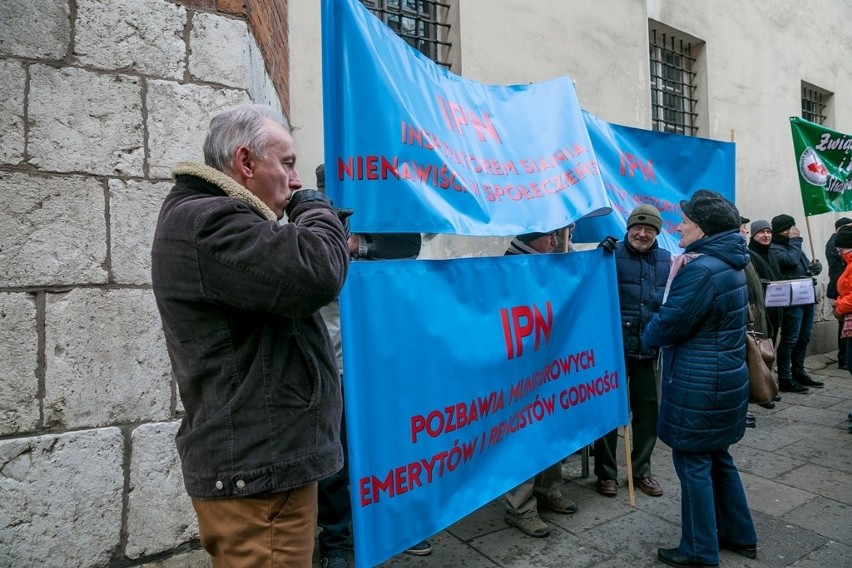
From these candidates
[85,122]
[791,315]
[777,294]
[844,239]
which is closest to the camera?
[85,122]

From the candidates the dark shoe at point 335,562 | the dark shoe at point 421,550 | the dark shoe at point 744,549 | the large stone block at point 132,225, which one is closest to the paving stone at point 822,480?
the dark shoe at point 744,549

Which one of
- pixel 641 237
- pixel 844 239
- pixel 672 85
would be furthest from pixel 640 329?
pixel 672 85

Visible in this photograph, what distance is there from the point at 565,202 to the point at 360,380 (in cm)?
145

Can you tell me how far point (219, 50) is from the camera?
8.46ft

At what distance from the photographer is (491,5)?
525 centimetres

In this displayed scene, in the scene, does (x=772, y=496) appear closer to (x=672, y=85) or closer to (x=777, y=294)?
(x=777, y=294)

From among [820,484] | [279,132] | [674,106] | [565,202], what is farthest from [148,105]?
[674,106]

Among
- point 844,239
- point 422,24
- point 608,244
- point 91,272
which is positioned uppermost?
point 422,24

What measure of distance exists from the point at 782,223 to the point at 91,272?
695 centimetres

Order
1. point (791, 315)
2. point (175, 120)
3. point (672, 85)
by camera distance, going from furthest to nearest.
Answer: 1. point (672, 85)
2. point (791, 315)
3. point (175, 120)

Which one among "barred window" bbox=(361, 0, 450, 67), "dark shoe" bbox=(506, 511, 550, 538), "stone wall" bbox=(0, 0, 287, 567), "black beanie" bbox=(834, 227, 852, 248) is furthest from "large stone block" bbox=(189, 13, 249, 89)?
"black beanie" bbox=(834, 227, 852, 248)

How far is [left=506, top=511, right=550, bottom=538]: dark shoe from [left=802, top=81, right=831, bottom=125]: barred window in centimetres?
939

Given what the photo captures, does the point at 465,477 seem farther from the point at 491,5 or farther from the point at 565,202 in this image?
the point at 491,5

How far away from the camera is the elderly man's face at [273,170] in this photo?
1480mm
